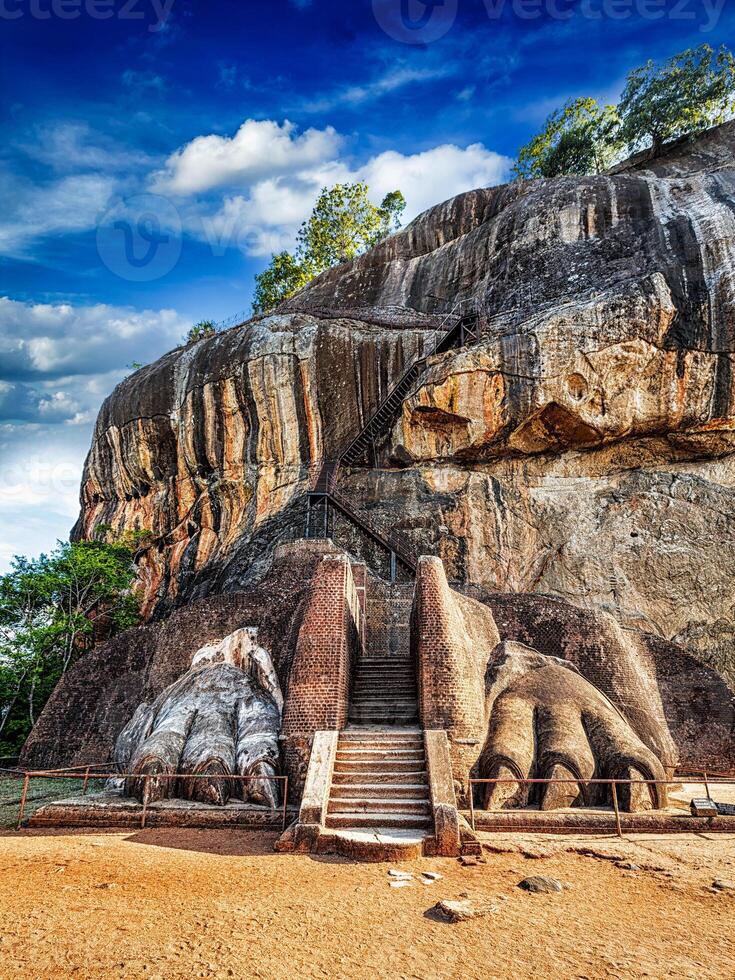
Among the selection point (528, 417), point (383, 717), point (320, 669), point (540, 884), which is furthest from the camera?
point (528, 417)

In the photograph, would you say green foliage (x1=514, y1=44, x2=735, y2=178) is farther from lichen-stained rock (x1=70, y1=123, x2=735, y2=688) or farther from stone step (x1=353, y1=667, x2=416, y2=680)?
stone step (x1=353, y1=667, x2=416, y2=680)

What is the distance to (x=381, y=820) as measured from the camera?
743 centimetres

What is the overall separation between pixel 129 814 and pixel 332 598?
4.02 metres

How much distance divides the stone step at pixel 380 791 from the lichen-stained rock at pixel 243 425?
15.9 m

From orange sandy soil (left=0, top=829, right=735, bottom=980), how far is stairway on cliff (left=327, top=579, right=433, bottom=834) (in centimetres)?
96

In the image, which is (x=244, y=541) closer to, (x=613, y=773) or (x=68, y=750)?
(x=68, y=750)

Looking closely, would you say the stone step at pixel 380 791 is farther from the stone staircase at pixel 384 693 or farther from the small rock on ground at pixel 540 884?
the small rock on ground at pixel 540 884

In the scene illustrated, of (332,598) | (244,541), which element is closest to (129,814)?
(332,598)

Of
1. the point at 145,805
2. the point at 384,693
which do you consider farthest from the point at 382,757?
the point at 145,805

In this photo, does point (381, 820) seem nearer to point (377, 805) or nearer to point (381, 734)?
point (377, 805)

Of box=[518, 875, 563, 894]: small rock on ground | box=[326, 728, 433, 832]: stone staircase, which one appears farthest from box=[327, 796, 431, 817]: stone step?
box=[518, 875, 563, 894]: small rock on ground

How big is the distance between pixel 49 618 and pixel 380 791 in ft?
54.5

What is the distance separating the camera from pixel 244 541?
24484 millimetres

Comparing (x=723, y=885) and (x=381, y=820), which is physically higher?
(x=381, y=820)
